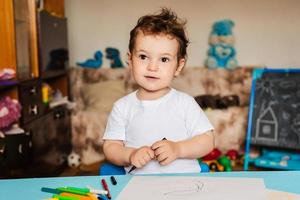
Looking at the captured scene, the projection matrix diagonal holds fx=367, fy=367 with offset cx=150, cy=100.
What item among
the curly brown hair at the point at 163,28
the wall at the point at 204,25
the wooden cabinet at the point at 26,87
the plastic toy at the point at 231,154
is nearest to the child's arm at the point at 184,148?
the curly brown hair at the point at 163,28

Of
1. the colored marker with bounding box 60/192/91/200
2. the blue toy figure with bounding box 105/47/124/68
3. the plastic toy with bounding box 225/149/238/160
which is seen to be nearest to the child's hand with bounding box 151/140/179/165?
the colored marker with bounding box 60/192/91/200

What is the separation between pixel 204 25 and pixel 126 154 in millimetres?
2622

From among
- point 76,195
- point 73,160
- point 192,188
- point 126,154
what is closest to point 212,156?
point 73,160

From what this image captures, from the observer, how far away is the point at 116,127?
3.66ft

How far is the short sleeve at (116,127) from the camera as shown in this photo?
1.10 m

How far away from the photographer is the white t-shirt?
1094 mm

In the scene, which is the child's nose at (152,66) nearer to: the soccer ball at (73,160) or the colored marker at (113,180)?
the colored marker at (113,180)

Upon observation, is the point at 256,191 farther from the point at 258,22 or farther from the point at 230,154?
the point at 258,22

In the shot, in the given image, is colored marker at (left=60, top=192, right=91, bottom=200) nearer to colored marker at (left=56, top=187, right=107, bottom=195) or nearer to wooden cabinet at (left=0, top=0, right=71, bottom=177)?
colored marker at (left=56, top=187, right=107, bottom=195)

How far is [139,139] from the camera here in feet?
3.62

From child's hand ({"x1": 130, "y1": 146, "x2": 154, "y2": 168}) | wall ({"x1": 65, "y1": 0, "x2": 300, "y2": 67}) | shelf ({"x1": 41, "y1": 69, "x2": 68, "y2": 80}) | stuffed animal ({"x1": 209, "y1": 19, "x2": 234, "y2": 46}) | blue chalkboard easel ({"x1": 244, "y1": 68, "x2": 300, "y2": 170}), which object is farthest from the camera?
wall ({"x1": 65, "y1": 0, "x2": 300, "y2": 67})

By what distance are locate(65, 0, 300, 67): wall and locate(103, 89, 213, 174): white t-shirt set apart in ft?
7.62

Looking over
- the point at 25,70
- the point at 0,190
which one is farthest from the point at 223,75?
the point at 0,190

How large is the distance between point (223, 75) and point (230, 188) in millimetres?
2639
